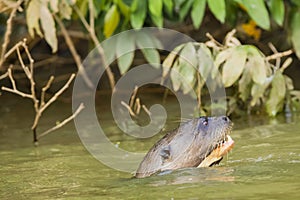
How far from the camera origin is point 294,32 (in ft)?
18.1

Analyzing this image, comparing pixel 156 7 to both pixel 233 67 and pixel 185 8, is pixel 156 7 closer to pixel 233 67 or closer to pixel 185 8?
pixel 185 8

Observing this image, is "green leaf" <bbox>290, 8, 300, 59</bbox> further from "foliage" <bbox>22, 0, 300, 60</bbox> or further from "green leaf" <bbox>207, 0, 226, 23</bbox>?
"green leaf" <bbox>207, 0, 226, 23</bbox>

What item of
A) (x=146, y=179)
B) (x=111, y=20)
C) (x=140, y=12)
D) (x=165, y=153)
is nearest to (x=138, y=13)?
(x=140, y=12)

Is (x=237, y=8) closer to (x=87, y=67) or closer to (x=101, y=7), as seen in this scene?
(x=101, y=7)

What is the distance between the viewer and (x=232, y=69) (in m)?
4.75

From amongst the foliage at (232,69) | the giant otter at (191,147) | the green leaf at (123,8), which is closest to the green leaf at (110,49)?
the green leaf at (123,8)

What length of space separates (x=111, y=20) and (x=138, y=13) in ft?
0.57

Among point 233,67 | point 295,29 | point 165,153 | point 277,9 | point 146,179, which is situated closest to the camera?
point 146,179

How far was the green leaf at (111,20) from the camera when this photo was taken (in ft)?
16.6

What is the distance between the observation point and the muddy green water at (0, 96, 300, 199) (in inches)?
122

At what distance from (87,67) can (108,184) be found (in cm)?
329

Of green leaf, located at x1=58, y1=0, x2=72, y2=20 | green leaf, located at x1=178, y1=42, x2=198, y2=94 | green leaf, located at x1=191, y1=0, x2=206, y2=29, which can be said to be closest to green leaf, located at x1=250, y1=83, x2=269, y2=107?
green leaf, located at x1=178, y1=42, x2=198, y2=94

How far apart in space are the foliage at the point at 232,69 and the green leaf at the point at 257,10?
0.18 m

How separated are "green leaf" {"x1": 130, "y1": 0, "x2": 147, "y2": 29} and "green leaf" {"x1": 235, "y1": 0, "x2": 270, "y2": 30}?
61 cm
